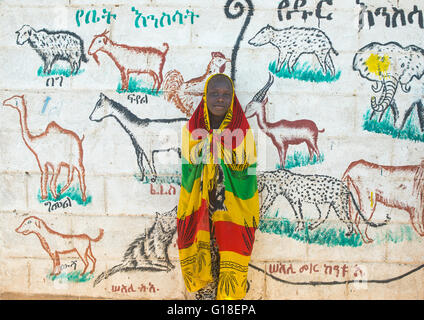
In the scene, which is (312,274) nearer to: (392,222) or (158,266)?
(392,222)

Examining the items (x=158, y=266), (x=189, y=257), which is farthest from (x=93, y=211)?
(x=189, y=257)

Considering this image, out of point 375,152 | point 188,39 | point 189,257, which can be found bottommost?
point 189,257

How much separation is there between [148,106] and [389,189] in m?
2.06

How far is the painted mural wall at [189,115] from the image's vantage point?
2760 millimetres

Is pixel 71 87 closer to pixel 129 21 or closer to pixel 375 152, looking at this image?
pixel 129 21

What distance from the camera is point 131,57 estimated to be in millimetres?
2791

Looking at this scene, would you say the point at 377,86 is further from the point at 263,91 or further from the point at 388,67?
the point at 263,91

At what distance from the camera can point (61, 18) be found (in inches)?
110

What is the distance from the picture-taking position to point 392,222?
111 inches

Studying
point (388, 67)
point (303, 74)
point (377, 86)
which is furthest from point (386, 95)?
point (303, 74)

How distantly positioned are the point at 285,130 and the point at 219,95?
→ 2.25 feet

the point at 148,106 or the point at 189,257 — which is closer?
the point at 189,257

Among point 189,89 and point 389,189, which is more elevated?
point 189,89

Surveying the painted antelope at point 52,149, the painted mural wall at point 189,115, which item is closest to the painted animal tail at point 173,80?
the painted mural wall at point 189,115
